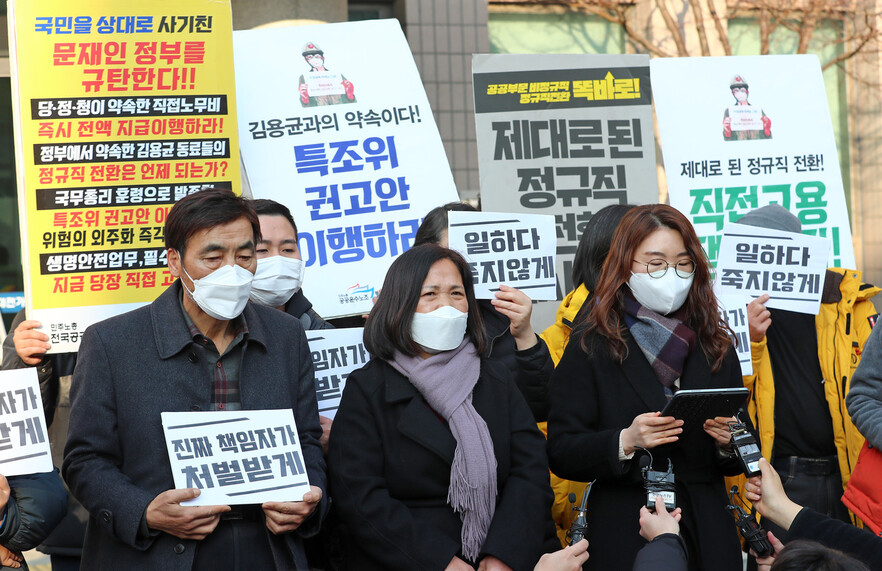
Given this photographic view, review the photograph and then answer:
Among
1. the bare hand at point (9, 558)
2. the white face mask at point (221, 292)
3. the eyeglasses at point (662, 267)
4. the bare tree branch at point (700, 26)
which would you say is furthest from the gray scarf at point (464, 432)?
the bare tree branch at point (700, 26)

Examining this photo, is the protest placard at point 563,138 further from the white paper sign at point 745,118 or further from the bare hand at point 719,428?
the bare hand at point 719,428

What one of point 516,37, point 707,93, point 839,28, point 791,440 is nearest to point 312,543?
point 791,440

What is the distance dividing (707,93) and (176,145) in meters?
3.01

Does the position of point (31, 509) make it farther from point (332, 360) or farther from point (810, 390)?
point (810, 390)

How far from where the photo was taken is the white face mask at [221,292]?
328 cm

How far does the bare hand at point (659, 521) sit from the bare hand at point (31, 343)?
242 cm

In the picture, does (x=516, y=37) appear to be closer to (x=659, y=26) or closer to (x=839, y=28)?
(x=659, y=26)

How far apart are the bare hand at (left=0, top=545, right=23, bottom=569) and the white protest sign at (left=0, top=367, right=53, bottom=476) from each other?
10.5 inches

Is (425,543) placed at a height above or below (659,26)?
below

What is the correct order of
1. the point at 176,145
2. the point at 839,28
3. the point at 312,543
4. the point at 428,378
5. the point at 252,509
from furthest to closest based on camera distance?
the point at 839,28 → the point at 176,145 → the point at 312,543 → the point at 428,378 → the point at 252,509

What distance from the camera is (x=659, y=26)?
10492mm

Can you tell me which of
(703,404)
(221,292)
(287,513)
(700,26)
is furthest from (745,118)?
(700,26)

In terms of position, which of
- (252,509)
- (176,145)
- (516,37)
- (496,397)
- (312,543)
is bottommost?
(312,543)

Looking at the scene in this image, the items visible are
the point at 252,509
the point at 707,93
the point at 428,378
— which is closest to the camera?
the point at 252,509
